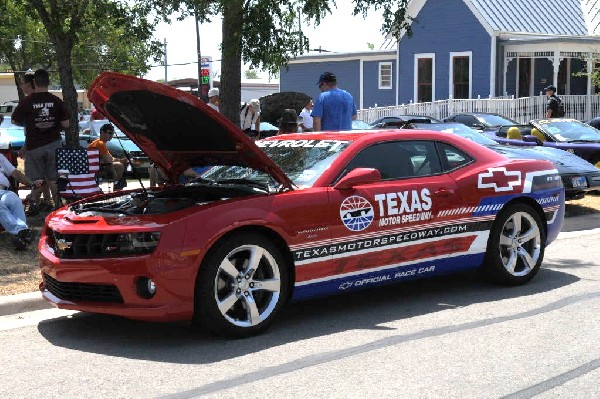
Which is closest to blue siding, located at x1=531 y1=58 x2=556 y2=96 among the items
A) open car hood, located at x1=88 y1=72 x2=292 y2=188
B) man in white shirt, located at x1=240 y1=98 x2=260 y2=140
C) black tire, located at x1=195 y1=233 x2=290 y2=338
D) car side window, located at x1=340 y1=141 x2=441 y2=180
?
man in white shirt, located at x1=240 y1=98 x2=260 y2=140

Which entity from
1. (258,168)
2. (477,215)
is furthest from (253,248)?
(477,215)

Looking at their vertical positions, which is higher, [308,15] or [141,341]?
[308,15]

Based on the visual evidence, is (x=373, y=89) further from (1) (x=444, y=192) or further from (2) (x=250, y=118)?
(1) (x=444, y=192)

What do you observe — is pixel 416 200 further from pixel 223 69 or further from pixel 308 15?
pixel 223 69

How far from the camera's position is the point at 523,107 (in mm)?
29484

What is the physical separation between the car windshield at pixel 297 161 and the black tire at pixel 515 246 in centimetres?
170

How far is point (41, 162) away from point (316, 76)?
29.7m

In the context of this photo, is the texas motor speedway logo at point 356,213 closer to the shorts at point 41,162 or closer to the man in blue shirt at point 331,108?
the man in blue shirt at point 331,108

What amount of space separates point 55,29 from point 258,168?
6223mm

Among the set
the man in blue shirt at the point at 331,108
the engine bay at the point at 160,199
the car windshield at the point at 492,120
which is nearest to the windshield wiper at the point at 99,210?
the engine bay at the point at 160,199

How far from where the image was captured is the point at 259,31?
33.0ft

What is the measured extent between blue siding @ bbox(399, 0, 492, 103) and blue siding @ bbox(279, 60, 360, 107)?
3074 mm

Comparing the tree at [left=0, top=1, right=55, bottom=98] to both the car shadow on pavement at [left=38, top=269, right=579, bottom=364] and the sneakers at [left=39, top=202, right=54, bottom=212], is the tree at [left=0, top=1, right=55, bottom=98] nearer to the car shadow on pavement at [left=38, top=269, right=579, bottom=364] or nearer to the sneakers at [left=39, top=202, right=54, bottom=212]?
the sneakers at [left=39, top=202, right=54, bottom=212]

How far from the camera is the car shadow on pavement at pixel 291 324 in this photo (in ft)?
18.7
